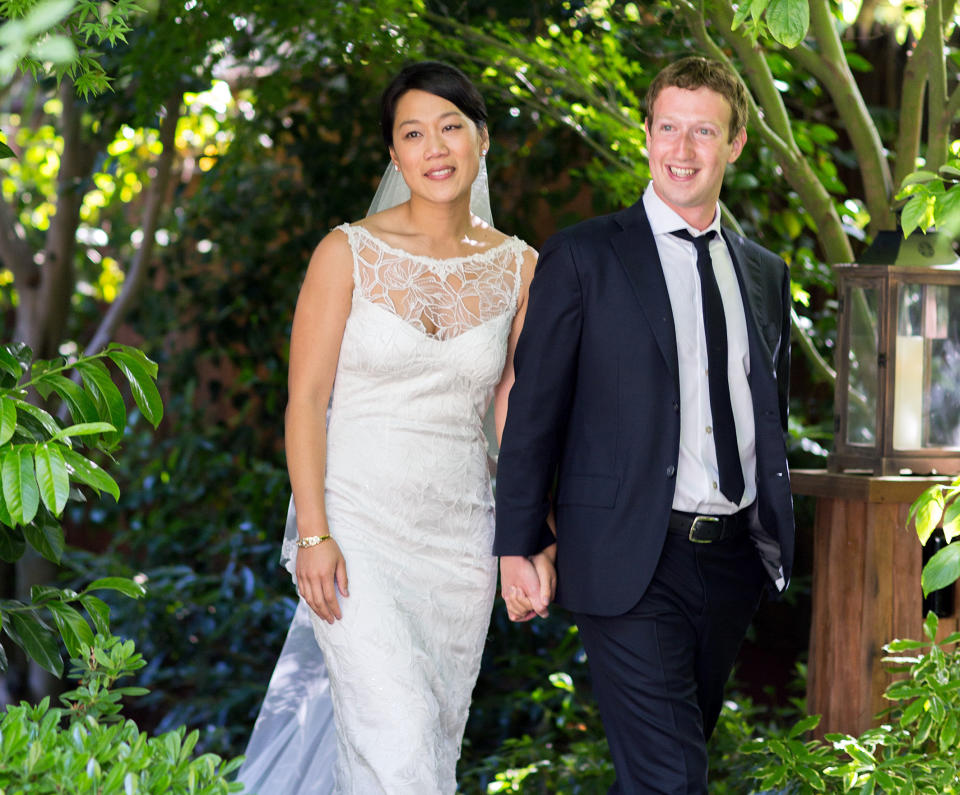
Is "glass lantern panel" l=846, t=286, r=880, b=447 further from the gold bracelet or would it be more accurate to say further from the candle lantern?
the gold bracelet

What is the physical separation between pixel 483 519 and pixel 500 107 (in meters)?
2.13

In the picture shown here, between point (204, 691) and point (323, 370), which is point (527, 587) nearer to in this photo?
point (323, 370)

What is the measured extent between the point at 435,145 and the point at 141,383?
3.40ft

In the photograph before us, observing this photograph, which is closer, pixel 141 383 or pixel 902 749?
pixel 141 383

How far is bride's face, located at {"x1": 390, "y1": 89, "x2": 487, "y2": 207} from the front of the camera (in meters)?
2.74

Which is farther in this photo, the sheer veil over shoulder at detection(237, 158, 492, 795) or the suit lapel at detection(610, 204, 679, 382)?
the sheer veil over shoulder at detection(237, 158, 492, 795)

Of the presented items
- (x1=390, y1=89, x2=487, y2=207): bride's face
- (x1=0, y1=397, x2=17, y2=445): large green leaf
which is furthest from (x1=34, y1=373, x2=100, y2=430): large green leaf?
(x1=390, y1=89, x2=487, y2=207): bride's face

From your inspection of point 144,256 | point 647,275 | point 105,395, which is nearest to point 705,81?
point 647,275

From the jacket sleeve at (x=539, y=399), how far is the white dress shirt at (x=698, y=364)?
0.69ft

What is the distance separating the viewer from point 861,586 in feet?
9.92

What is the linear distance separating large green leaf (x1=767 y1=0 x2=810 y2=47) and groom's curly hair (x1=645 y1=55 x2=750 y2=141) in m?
0.72

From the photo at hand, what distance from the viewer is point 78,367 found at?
1.87 m

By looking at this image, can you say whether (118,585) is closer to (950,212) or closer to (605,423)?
(605,423)

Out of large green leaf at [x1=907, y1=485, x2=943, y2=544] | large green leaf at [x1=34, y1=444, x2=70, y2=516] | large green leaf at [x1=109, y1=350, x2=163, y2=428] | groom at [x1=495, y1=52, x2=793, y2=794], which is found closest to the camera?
large green leaf at [x1=34, y1=444, x2=70, y2=516]
